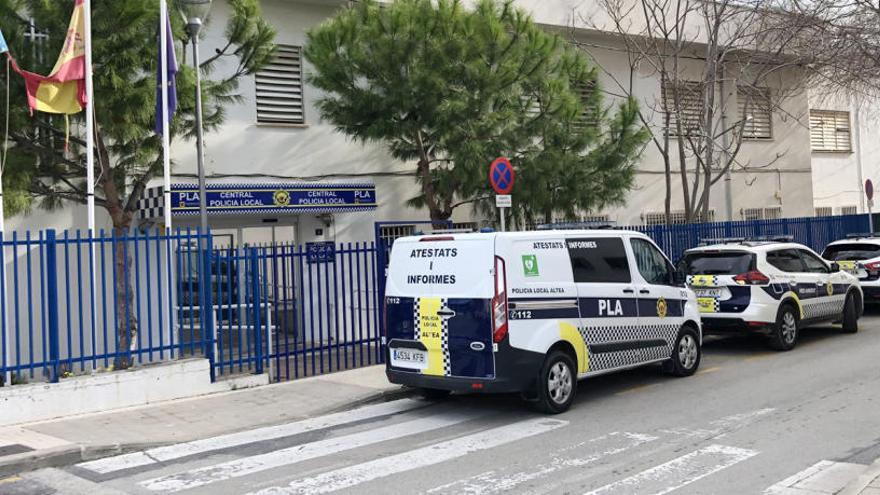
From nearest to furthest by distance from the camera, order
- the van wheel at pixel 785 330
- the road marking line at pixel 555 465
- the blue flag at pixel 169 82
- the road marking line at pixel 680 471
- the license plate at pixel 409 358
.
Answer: the road marking line at pixel 680 471
the road marking line at pixel 555 465
the license plate at pixel 409 358
the blue flag at pixel 169 82
the van wheel at pixel 785 330

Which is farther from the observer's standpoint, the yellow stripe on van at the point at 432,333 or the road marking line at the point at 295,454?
the yellow stripe on van at the point at 432,333

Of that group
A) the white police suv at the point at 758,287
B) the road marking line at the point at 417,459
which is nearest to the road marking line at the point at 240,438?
the road marking line at the point at 417,459

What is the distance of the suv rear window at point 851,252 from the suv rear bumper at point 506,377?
11.3 m

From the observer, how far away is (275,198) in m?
14.6

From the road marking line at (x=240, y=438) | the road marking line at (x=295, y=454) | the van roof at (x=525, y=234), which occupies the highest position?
the van roof at (x=525, y=234)

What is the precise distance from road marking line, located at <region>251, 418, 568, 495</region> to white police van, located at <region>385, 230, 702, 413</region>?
Answer: 40 centimetres

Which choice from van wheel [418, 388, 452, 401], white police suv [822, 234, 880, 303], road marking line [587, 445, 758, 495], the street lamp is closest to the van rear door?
van wheel [418, 388, 452, 401]

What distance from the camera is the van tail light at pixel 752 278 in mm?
12031

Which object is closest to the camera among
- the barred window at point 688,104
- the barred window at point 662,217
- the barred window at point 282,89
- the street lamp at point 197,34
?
the street lamp at point 197,34

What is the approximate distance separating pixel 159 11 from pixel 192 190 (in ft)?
12.2

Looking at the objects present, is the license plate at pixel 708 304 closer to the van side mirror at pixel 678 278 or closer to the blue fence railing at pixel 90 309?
the van side mirror at pixel 678 278

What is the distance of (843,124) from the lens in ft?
96.2

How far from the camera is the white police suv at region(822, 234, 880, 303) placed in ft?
53.8

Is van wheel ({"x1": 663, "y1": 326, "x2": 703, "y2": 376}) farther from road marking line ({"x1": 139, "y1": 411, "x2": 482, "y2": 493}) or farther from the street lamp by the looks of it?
the street lamp
